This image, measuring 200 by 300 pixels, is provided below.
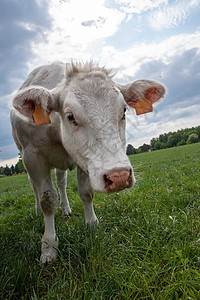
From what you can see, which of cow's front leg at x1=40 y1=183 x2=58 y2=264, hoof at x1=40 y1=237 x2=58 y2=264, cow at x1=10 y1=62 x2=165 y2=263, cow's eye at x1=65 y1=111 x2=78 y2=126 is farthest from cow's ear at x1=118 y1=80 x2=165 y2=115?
hoof at x1=40 y1=237 x2=58 y2=264

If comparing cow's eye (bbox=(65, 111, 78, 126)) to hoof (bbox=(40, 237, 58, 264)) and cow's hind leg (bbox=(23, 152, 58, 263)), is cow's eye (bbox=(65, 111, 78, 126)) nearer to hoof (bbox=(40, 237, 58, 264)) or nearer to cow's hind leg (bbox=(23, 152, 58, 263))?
cow's hind leg (bbox=(23, 152, 58, 263))

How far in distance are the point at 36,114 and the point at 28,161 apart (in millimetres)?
712

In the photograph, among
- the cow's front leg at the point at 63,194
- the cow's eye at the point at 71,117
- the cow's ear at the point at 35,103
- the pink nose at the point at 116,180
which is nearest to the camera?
the pink nose at the point at 116,180

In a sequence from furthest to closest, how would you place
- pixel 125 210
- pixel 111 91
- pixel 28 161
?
pixel 125 210 < pixel 28 161 < pixel 111 91

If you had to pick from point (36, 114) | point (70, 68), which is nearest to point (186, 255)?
point (36, 114)

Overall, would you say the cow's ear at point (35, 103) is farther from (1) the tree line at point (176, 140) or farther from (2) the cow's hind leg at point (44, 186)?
(1) the tree line at point (176, 140)

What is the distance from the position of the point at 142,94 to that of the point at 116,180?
1.67 meters

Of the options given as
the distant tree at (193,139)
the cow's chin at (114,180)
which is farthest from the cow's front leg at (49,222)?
the distant tree at (193,139)

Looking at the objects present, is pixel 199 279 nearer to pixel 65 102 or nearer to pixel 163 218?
pixel 163 218

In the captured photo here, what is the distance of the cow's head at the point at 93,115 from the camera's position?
78.6 inches

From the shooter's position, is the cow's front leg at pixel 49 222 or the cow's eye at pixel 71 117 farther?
the cow's front leg at pixel 49 222

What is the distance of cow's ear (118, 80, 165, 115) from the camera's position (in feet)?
10.2

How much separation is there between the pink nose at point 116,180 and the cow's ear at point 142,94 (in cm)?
155

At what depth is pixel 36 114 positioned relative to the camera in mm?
2791
